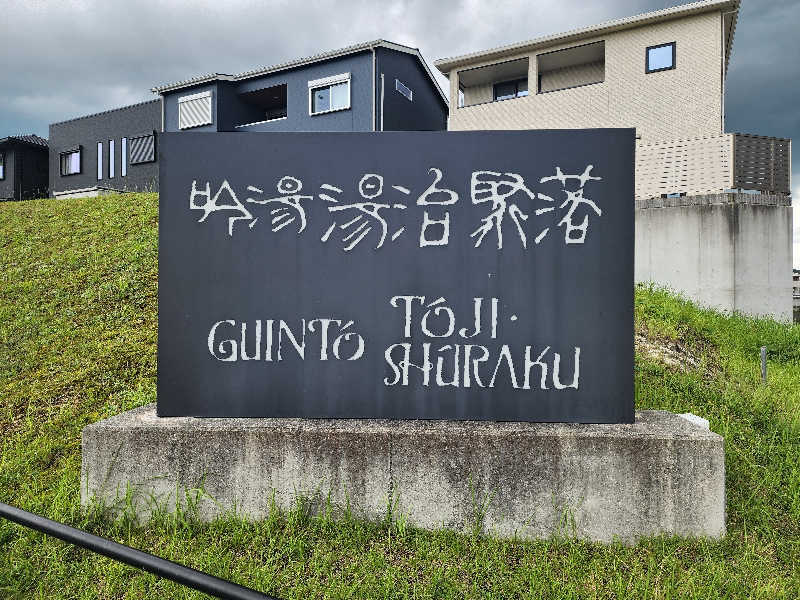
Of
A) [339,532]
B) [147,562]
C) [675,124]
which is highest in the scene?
[675,124]

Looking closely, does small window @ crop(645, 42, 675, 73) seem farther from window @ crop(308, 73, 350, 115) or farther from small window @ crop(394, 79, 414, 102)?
window @ crop(308, 73, 350, 115)

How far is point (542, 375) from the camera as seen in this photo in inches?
115

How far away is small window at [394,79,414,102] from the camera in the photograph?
58.3ft

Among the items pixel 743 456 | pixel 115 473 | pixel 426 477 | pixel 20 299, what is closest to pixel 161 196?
pixel 115 473

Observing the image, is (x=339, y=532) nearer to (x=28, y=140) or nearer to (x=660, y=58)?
(x=660, y=58)

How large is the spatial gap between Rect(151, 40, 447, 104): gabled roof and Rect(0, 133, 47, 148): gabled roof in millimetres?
11974

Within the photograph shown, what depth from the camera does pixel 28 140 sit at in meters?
27.6

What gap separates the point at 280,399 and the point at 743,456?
128 inches

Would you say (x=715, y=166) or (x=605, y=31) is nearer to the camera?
(x=715, y=166)

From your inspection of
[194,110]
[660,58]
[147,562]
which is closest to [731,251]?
[660,58]

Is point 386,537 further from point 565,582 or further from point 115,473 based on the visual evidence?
point 115,473

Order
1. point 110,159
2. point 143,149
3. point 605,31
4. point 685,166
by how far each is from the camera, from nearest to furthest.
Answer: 1. point 685,166
2. point 605,31
3. point 143,149
4. point 110,159

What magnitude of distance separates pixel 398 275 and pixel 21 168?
32947 millimetres

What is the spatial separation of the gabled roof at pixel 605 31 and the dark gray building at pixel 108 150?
13.7m
